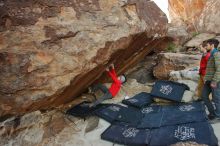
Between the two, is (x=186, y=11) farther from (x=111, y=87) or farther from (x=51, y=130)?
(x=51, y=130)

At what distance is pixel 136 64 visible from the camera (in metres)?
8.77

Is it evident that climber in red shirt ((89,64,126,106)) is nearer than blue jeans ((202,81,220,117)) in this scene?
No

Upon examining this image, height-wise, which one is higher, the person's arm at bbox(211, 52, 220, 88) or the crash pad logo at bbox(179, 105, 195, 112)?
the person's arm at bbox(211, 52, 220, 88)

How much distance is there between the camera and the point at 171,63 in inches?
326

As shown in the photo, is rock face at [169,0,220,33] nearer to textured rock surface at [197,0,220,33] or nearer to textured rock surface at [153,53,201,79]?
textured rock surface at [197,0,220,33]

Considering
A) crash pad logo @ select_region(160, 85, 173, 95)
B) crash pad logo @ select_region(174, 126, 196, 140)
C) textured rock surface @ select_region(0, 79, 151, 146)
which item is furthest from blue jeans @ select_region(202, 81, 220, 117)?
textured rock surface @ select_region(0, 79, 151, 146)

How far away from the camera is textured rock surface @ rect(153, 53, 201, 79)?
26.4 ft

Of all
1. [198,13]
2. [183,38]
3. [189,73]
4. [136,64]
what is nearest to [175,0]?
[198,13]

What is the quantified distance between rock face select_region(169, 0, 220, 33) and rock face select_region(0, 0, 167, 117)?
7407 millimetres

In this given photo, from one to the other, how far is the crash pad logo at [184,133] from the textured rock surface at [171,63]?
3.32 metres

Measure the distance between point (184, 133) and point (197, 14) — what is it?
11.5 metres

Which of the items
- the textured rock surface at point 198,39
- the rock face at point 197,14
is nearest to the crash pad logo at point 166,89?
the textured rock surface at point 198,39

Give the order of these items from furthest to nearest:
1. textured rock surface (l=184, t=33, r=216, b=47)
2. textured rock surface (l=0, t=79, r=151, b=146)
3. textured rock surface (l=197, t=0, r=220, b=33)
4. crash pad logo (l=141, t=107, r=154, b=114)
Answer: textured rock surface (l=197, t=0, r=220, b=33)
textured rock surface (l=184, t=33, r=216, b=47)
crash pad logo (l=141, t=107, r=154, b=114)
textured rock surface (l=0, t=79, r=151, b=146)

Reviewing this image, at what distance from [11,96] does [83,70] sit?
1.49 metres
